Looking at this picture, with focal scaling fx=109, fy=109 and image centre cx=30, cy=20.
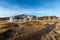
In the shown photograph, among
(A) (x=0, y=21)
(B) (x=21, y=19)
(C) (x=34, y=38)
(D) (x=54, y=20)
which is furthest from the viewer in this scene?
(D) (x=54, y=20)

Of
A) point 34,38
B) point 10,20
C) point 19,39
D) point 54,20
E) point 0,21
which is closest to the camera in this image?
point 19,39

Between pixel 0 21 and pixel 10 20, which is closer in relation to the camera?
pixel 0 21

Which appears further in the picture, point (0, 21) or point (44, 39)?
point (0, 21)

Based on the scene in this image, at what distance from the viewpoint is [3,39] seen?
785 centimetres

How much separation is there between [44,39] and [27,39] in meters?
1.27

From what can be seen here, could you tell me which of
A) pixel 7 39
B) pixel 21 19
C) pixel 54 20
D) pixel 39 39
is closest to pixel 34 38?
pixel 39 39

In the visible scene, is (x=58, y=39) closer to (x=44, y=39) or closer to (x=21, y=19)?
(x=44, y=39)

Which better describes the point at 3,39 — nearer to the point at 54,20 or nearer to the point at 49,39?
the point at 49,39

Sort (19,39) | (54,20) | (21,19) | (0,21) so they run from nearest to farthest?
(19,39) < (0,21) < (21,19) < (54,20)

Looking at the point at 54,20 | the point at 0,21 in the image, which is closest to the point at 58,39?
the point at 0,21

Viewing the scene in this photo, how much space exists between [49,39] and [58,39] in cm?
112

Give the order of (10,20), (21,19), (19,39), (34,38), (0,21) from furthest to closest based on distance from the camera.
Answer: (21,19)
(10,20)
(0,21)
(34,38)
(19,39)

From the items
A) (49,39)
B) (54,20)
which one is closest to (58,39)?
(49,39)

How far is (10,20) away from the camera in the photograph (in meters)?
17.9
